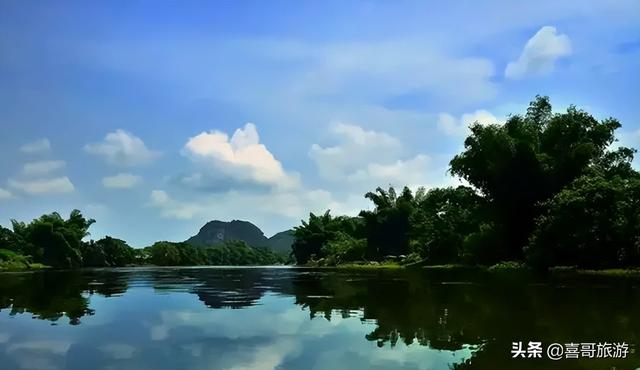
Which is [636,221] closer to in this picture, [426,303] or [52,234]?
[426,303]

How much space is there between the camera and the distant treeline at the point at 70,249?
270 feet

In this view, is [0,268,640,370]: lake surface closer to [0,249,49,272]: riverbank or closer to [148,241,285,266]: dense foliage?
[0,249,49,272]: riverbank

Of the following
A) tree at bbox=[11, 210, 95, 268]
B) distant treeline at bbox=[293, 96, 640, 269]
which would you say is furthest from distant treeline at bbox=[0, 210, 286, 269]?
distant treeline at bbox=[293, 96, 640, 269]

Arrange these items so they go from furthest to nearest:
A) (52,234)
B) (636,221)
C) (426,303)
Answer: (52,234) → (636,221) → (426,303)

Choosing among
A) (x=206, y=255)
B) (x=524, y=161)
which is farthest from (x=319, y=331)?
(x=206, y=255)

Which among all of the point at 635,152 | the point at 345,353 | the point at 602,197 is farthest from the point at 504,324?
the point at 635,152

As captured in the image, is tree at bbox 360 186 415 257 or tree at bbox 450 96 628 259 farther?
tree at bbox 360 186 415 257

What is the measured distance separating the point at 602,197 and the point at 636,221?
1777mm

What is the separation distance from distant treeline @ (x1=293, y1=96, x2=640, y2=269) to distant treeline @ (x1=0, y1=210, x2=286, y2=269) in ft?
170

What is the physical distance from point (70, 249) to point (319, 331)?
86713mm

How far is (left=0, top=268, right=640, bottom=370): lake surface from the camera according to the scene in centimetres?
769

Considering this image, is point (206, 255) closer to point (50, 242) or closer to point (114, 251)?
point (114, 251)

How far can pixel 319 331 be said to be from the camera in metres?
10.6

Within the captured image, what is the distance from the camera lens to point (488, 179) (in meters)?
38.3
